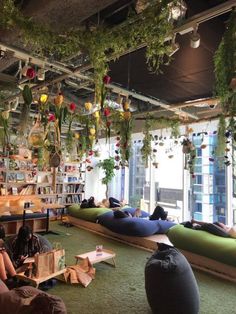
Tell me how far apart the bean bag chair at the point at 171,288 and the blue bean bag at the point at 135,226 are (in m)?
3.15

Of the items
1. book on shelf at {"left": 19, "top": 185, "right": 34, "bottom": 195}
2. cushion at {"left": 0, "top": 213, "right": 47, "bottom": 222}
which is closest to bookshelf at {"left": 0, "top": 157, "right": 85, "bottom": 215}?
book on shelf at {"left": 19, "top": 185, "right": 34, "bottom": 195}

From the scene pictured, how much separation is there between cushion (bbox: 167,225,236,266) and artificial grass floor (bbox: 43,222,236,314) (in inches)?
14.5

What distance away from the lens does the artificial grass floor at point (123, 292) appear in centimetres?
338

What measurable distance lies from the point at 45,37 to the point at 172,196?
297 inches

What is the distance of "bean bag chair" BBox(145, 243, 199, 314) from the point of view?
3031 mm

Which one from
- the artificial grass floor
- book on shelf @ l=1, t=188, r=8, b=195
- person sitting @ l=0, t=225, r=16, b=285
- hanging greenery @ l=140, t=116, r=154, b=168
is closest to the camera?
the artificial grass floor

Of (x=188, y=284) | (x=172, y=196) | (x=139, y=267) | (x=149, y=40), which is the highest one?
(x=149, y=40)

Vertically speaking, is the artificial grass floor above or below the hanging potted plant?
below

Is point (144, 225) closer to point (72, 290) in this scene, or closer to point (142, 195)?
point (72, 290)

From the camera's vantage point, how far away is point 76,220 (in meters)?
8.79

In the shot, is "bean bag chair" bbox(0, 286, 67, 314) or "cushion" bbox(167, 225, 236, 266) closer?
"bean bag chair" bbox(0, 286, 67, 314)

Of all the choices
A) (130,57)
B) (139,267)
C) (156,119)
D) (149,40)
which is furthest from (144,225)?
(149,40)

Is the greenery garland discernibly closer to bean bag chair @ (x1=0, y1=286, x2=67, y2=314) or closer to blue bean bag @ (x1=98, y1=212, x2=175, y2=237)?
bean bag chair @ (x1=0, y1=286, x2=67, y2=314)

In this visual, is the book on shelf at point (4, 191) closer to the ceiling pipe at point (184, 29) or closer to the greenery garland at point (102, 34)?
the ceiling pipe at point (184, 29)
